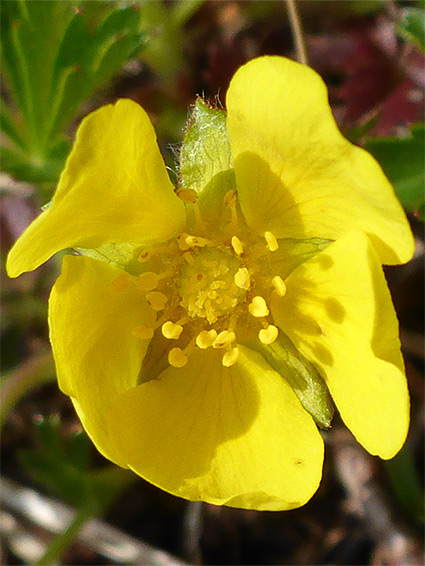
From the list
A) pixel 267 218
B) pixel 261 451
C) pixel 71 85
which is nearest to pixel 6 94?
pixel 71 85

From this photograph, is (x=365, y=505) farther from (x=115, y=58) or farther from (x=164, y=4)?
(x=164, y=4)

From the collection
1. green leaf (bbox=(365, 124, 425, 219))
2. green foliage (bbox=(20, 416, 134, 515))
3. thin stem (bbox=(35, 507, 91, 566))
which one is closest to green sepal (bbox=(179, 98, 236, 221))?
green leaf (bbox=(365, 124, 425, 219))

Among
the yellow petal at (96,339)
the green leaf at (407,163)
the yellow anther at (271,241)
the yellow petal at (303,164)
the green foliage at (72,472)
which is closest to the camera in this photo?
the yellow petal at (303,164)

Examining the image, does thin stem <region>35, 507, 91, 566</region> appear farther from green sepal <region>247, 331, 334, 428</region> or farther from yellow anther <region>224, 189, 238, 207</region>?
yellow anther <region>224, 189, 238, 207</region>

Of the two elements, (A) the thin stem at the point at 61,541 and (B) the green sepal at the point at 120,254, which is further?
(A) the thin stem at the point at 61,541

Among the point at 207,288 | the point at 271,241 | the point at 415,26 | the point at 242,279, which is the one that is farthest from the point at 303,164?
the point at 415,26

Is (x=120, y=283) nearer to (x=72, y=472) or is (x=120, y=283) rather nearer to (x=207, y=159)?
(x=207, y=159)

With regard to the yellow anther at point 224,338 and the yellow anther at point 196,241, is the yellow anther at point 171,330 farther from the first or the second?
the yellow anther at point 196,241

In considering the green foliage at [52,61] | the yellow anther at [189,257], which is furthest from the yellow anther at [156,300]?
the green foliage at [52,61]
